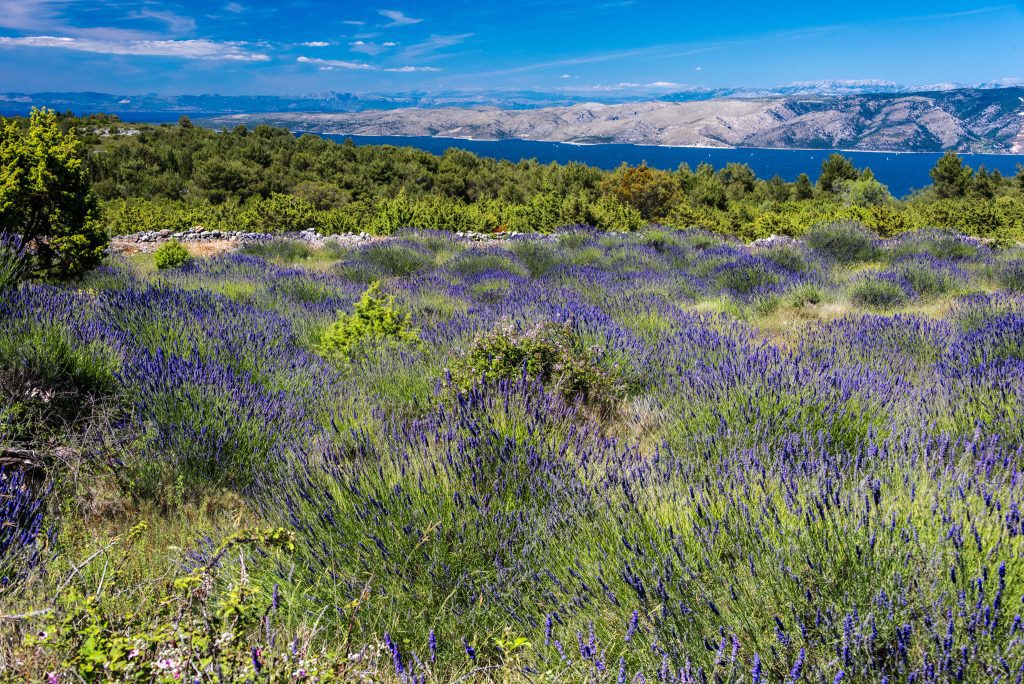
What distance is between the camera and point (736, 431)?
8.86 feet

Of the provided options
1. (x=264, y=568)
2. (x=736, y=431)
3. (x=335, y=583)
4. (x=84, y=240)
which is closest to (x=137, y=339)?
(x=264, y=568)

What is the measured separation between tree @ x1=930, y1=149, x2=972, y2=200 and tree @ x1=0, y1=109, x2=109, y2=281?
42633mm

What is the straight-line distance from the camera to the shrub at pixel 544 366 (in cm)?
362

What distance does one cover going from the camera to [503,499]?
7.38 feet

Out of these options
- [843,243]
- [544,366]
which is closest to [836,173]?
[843,243]

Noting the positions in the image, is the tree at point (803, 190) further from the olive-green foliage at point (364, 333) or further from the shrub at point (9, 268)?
the shrub at point (9, 268)

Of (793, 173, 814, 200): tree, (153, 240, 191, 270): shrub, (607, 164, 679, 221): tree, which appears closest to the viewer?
(153, 240, 191, 270): shrub

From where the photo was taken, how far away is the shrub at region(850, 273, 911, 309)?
7.22 m

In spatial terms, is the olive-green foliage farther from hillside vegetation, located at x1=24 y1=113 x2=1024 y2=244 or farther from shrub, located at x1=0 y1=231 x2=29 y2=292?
hillside vegetation, located at x1=24 y1=113 x2=1024 y2=244

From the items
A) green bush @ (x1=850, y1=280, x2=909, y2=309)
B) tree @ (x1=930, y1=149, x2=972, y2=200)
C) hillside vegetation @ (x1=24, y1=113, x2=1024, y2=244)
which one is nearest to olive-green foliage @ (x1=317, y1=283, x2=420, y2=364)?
green bush @ (x1=850, y1=280, x2=909, y2=309)

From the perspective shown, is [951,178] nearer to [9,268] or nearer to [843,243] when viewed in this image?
[843,243]

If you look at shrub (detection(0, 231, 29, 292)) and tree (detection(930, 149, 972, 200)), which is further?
tree (detection(930, 149, 972, 200))

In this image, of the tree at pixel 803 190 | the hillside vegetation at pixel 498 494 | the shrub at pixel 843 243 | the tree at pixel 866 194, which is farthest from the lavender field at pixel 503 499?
the tree at pixel 803 190

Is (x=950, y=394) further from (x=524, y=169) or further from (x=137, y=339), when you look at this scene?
(x=524, y=169)
